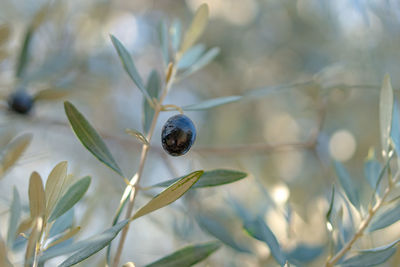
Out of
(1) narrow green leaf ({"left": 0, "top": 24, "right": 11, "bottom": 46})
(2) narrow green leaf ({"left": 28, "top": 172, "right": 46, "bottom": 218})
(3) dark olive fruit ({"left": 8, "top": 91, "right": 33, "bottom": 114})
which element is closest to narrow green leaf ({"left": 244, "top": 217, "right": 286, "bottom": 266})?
(2) narrow green leaf ({"left": 28, "top": 172, "right": 46, "bottom": 218})

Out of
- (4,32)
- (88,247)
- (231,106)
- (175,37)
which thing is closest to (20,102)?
(4,32)

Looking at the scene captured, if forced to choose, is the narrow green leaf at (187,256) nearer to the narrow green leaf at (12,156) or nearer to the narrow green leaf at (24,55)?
the narrow green leaf at (12,156)

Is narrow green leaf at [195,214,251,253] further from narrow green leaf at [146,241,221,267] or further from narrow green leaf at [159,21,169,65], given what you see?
narrow green leaf at [159,21,169,65]

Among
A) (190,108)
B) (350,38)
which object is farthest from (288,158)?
(190,108)

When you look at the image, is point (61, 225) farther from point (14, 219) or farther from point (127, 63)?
point (127, 63)

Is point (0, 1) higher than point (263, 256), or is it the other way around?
point (0, 1)

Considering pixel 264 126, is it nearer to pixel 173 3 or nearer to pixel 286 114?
pixel 286 114
